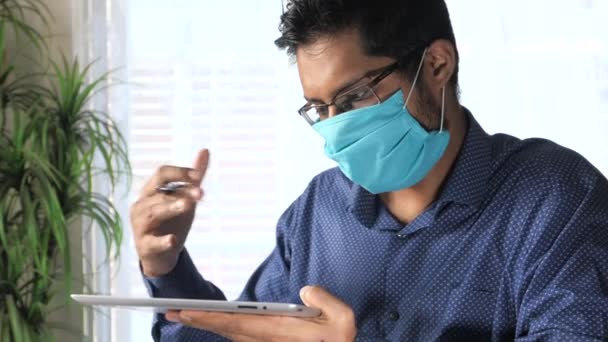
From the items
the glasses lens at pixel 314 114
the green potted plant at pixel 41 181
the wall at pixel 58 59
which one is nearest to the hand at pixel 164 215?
the glasses lens at pixel 314 114

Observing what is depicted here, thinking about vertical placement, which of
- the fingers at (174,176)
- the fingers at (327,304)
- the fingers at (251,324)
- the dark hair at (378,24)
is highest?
the dark hair at (378,24)

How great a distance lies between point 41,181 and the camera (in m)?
2.87

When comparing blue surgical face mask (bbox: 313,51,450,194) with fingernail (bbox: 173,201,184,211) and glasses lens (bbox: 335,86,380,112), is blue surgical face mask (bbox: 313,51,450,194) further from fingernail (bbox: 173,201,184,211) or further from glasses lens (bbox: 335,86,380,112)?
fingernail (bbox: 173,201,184,211)

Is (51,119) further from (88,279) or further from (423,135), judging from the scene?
(423,135)

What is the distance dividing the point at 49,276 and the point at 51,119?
0.46 metres

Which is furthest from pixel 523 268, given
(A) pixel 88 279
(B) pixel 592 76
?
(A) pixel 88 279

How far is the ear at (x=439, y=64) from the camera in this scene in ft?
5.11

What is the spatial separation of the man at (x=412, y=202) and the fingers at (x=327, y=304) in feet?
0.04

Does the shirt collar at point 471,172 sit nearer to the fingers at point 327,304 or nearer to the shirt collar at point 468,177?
the shirt collar at point 468,177

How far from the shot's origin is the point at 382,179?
5.10 feet

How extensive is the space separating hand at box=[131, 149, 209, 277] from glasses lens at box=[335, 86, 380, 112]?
23 cm

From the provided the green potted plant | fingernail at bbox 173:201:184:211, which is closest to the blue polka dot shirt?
fingernail at bbox 173:201:184:211

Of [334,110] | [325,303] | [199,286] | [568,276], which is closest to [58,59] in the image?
[199,286]

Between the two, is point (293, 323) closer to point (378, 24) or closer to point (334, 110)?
point (334, 110)
